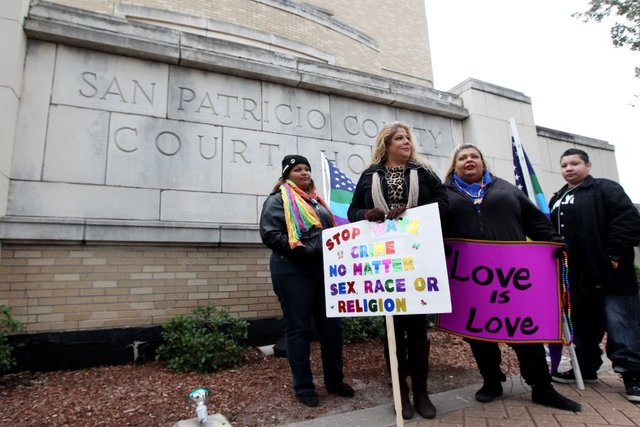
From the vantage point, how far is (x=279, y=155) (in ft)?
18.6

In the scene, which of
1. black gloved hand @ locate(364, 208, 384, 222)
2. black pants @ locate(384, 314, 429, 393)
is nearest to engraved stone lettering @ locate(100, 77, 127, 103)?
black gloved hand @ locate(364, 208, 384, 222)

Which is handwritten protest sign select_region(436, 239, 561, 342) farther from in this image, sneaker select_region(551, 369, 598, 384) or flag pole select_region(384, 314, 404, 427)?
sneaker select_region(551, 369, 598, 384)

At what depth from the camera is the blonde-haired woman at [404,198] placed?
287 centimetres

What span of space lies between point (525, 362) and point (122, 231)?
4.14 meters

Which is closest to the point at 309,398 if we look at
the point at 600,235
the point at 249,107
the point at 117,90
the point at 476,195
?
the point at 476,195

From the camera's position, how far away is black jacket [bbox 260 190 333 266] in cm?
319

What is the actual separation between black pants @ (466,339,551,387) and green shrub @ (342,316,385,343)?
1.77 m

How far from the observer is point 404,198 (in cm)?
296

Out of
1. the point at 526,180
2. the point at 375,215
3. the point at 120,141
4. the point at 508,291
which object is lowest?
the point at 508,291

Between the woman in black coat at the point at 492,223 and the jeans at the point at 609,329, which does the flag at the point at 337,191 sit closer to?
the woman in black coat at the point at 492,223

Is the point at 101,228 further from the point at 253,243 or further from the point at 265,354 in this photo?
the point at 265,354

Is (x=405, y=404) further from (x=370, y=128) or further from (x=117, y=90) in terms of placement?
(x=117, y=90)

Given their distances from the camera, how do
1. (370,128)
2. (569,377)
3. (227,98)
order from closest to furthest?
(569,377), (227,98), (370,128)

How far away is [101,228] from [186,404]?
2.27 m
